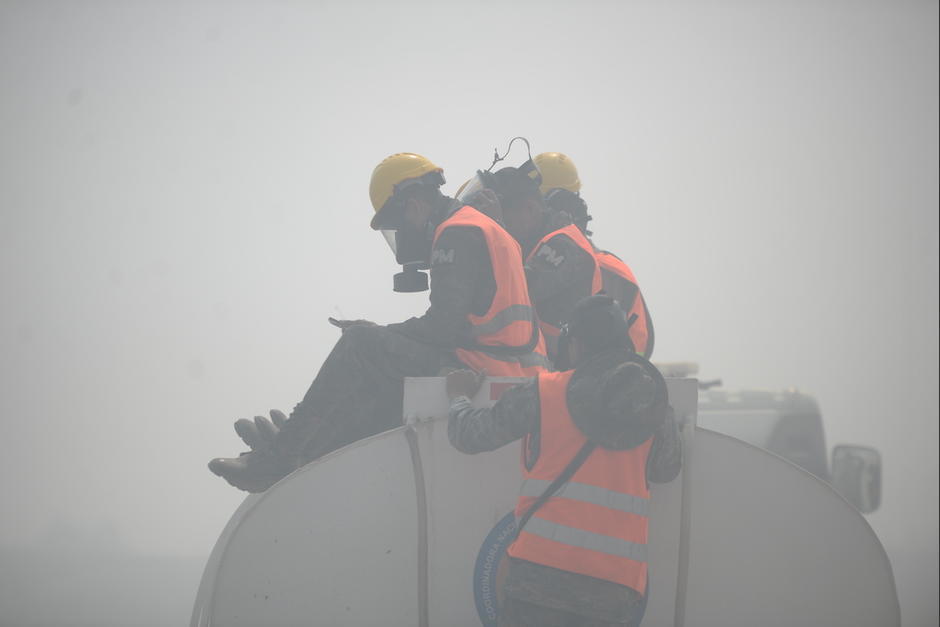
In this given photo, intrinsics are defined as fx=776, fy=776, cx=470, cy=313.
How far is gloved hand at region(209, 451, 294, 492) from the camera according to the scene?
13.1 feet

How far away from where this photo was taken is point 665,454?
9.82 feet

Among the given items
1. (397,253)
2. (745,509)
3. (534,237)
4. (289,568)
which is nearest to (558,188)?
(534,237)

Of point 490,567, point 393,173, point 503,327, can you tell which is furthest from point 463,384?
point 393,173

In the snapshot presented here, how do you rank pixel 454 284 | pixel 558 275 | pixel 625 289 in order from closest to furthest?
1. pixel 454 284
2. pixel 558 275
3. pixel 625 289

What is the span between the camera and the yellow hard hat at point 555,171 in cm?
627

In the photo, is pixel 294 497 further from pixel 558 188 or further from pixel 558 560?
pixel 558 188

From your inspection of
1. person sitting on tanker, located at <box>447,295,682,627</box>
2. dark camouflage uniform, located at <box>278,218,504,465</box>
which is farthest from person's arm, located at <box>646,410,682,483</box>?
dark camouflage uniform, located at <box>278,218,504,465</box>

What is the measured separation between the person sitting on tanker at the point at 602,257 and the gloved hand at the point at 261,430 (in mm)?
1991

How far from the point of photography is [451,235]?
400cm

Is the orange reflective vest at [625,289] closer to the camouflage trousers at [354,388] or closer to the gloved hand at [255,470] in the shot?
the camouflage trousers at [354,388]

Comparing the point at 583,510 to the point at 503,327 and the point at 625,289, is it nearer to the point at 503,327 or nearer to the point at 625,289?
the point at 503,327

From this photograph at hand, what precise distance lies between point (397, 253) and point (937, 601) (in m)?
20.6

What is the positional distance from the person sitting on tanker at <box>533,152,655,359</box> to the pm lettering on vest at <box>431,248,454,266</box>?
991 millimetres

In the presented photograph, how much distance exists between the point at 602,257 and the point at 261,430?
96.4 inches
